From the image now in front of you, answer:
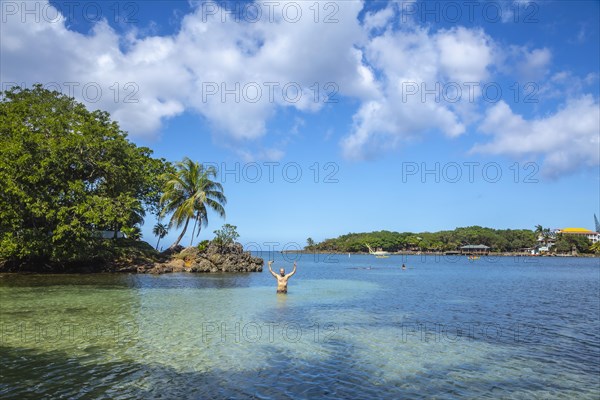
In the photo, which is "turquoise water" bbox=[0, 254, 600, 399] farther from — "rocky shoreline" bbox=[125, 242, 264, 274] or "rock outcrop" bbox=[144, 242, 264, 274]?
"rock outcrop" bbox=[144, 242, 264, 274]

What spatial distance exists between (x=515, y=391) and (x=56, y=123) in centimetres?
3141

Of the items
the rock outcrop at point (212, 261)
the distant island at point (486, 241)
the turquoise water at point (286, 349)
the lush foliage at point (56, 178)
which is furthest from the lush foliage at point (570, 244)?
the lush foliage at point (56, 178)

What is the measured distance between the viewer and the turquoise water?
799cm

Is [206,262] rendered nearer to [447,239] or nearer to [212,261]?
[212,261]

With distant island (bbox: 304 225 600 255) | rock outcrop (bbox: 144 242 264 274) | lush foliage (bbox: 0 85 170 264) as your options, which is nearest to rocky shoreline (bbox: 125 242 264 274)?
rock outcrop (bbox: 144 242 264 274)

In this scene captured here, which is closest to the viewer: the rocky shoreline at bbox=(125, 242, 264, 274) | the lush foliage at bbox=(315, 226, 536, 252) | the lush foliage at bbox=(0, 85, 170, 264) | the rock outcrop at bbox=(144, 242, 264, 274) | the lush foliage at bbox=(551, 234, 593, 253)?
the lush foliage at bbox=(0, 85, 170, 264)

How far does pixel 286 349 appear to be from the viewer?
427 inches

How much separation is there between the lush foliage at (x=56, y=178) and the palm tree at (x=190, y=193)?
424 inches

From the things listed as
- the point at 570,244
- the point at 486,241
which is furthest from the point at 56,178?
the point at 570,244

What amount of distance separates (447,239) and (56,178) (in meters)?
150

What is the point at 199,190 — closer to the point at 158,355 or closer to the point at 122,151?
the point at 122,151

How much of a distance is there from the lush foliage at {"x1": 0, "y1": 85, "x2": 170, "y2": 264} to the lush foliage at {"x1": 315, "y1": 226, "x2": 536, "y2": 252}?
139018 millimetres

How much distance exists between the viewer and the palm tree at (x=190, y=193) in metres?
45.6

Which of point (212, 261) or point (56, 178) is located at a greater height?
point (56, 178)
